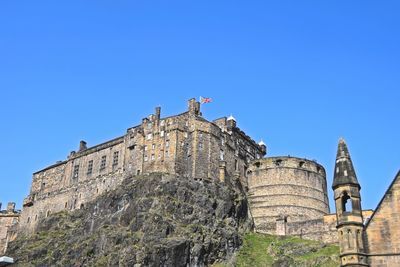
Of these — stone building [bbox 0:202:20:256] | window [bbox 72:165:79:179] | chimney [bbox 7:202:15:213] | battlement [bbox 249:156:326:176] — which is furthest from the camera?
chimney [bbox 7:202:15:213]

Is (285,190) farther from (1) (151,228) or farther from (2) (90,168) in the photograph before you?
(2) (90,168)

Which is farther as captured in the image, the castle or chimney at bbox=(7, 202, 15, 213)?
chimney at bbox=(7, 202, 15, 213)

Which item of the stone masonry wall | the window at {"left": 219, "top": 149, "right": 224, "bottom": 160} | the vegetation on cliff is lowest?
the stone masonry wall

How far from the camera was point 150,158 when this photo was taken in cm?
6994

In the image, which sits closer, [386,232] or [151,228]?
[386,232]

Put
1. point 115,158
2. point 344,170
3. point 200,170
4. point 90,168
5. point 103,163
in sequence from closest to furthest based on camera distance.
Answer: point 344,170, point 200,170, point 115,158, point 103,163, point 90,168

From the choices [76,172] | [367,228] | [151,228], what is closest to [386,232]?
[367,228]

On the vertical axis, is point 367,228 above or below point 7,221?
below

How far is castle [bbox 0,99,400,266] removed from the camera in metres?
68.8

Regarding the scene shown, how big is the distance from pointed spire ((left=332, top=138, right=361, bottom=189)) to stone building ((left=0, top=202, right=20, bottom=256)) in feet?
237

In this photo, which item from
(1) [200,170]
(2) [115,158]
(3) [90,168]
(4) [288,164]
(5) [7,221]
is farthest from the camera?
(5) [7,221]

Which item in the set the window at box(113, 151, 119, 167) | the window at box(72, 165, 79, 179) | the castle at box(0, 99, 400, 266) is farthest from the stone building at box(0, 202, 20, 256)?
the window at box(113, 151, 119, 167)

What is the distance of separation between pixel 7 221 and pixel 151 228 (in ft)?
145

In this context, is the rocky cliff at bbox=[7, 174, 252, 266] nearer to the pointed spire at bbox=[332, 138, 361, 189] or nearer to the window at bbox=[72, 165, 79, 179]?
the window at bbox=[72, 165, 79, 179]
